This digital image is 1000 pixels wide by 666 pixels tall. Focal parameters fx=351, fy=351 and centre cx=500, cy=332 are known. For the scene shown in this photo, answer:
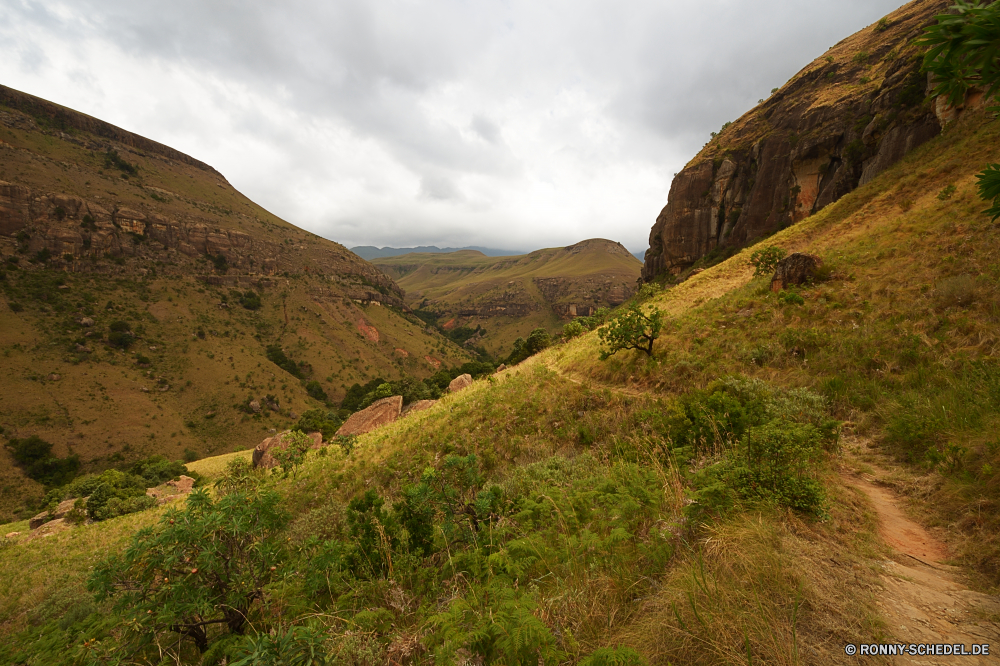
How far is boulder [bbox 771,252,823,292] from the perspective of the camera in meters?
12.1

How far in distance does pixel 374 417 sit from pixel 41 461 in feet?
212

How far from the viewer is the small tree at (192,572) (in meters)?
3.22

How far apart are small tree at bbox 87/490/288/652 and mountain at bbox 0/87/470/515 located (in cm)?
7077

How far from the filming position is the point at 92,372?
63.6m

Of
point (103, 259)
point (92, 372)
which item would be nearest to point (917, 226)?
point (92, 372)

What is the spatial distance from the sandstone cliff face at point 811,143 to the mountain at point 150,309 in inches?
3274

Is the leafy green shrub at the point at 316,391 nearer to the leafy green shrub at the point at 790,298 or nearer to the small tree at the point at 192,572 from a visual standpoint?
the small tree at the point at 192,572

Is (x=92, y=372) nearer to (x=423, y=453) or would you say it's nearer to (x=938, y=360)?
(x=423, y=453)

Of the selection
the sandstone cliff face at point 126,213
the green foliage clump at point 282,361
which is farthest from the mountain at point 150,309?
the green foliage clump at point 282,361

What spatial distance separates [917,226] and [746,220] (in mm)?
32954

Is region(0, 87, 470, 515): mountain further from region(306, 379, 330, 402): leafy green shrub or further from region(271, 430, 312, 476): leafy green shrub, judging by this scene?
region(271, 430, 312, 476): leafy green shrub

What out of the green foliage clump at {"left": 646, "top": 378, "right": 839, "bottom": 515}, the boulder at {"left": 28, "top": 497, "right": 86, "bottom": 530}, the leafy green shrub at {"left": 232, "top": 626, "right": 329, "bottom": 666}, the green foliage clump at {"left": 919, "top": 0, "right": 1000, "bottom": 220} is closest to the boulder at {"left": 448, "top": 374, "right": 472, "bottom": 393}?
the green foliage clump at {"left": 646, "top": 378, "right": 839, "bottom": 515}

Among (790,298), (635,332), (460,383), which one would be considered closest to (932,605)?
(635,332)

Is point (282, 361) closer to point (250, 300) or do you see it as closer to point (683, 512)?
point (250, 300)
